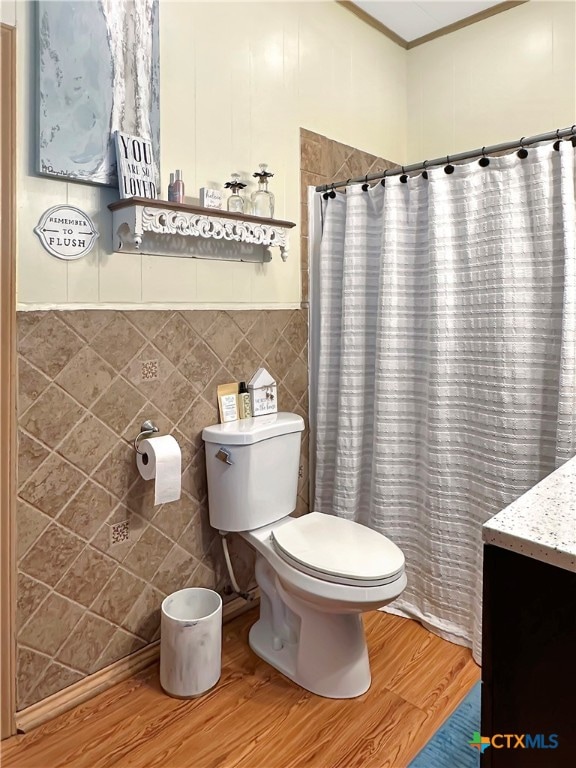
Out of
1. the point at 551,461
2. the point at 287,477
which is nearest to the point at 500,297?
the point at 551,461

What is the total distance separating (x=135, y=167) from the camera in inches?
68.1

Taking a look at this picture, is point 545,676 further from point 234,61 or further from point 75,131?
point 234,61

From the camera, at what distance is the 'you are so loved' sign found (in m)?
1.69

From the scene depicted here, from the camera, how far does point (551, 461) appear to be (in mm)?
1868

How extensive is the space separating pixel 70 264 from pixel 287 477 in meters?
1.04

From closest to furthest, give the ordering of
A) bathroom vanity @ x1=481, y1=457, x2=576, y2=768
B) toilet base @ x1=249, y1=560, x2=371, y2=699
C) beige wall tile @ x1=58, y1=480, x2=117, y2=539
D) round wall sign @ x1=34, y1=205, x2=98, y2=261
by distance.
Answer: bathroom vanity @ x1=481, y1=457, x2=576, y2=768, round wall sign @ x1=34, y1=205, x2=98, y2=261, beige wall tile @ x1=58, y1=480, x2=117, y2=539, toilet base @ x1=249, y1=560, x2=371, y2=699

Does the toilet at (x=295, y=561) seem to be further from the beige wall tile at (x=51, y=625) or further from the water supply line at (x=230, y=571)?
the beige wall tile at (x=51, y=625)

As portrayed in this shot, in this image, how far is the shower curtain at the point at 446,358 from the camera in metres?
1.86

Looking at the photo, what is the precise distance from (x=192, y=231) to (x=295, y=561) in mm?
1123

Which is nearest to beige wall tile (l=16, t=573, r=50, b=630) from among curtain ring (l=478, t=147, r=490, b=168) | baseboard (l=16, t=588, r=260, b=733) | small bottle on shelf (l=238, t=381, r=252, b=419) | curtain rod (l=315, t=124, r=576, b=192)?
baseboard (l=16, t=588, r=260, b=733)

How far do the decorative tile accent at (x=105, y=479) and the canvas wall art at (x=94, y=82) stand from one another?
471mm

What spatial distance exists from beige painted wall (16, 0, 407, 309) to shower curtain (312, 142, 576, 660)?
35 centimetres

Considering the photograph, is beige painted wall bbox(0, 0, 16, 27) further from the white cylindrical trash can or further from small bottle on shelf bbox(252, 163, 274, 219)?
the white cylindrical trash can

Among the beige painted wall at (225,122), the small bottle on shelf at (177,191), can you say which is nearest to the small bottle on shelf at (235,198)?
the beige painted wall at (225,122)
